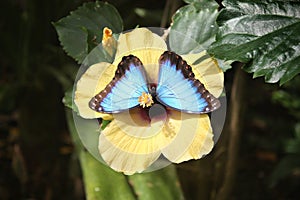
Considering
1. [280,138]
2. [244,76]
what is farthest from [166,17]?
[280,138]

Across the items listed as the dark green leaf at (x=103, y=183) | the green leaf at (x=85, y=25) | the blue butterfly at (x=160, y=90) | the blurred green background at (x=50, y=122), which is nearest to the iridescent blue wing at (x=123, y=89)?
the blue butterfly at (x=160, y=90)

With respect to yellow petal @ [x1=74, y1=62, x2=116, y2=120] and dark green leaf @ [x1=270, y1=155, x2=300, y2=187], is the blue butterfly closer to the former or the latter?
yellow petal @ [x1=74, y1=62, x2=116, y2=120]

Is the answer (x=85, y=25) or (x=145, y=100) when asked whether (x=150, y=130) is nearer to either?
(x=145, y=100)

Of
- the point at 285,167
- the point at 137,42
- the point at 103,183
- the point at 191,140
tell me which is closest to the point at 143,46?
the point at 137,42

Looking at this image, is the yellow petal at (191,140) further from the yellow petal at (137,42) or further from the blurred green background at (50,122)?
the blurred green background at (50,122)

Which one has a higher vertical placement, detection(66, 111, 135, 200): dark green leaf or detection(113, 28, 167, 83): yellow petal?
detection(113, 28, 167, 83): yellow petal

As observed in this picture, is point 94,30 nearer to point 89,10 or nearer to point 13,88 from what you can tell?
point 89,10

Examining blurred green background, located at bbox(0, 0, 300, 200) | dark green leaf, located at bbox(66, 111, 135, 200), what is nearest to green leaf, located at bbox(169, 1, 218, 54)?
dark green leaf, located at bbox(66, 111, 135, 200)
